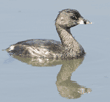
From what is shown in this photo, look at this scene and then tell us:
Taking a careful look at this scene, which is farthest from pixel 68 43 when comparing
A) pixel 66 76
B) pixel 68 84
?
pixel 68 84

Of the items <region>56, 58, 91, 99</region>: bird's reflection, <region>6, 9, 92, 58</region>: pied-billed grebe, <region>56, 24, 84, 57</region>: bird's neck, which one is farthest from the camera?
<region>56, 24, 84, 57</region>: bird's neck

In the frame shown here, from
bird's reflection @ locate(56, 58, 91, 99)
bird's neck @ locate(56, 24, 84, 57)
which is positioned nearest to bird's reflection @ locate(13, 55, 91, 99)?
bird's reflection @ locate(56, 58, 91, 99)

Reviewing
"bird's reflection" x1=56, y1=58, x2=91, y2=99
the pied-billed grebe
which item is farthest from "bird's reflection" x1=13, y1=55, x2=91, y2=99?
the pied-billed grebe

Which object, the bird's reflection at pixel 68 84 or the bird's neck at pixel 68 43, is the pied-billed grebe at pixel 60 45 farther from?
the bird's reflection at pixel 68 84

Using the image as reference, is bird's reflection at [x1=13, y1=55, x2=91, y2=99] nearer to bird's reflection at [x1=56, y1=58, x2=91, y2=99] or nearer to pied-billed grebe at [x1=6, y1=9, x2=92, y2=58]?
bird's reflection at [x1=56, y1=58, x2=91, y2=99]

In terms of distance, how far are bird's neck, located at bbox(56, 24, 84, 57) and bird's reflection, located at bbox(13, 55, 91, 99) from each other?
0.94 feet

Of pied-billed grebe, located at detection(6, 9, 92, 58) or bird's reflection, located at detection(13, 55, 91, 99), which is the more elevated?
pied-billed grebe, located at detection(6, 9, 92, 58)

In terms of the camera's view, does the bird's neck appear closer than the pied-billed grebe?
No

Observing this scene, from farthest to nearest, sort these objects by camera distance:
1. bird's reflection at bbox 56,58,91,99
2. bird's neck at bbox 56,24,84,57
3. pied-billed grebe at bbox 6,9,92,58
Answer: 1. bird's neck at bbox 56,24,84,57
2. pied-billed grebe at bbox 6,9,92,58
3. bird's reflection at bbox 56,58,91,99

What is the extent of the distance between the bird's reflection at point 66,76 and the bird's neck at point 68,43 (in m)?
0.29

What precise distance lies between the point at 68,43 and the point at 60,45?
0.97ft

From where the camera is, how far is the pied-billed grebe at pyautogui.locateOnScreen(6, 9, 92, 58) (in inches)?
383

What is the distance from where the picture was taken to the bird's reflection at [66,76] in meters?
7.34

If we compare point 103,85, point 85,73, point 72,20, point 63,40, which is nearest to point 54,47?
point 63,40
